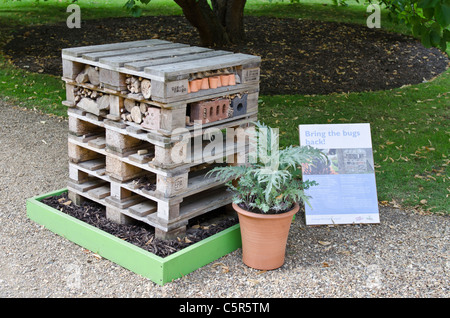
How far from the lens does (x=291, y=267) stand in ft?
15.8

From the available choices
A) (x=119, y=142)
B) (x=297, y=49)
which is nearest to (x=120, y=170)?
(x=119, y=142)

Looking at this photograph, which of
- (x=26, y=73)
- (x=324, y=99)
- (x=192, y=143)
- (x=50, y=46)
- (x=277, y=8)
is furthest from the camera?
(x=277, y=8)

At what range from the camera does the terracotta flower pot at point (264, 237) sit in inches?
180

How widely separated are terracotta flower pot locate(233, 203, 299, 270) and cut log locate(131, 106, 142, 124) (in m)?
1.05

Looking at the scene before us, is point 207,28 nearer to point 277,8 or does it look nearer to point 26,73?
point 26,73

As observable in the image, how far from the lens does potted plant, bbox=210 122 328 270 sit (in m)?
4.55

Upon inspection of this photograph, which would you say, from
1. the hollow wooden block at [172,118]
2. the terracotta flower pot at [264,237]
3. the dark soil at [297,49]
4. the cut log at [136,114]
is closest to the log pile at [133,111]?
the cut log at [136,114]

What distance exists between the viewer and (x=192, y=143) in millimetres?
5195

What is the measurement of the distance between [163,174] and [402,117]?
17.2ft

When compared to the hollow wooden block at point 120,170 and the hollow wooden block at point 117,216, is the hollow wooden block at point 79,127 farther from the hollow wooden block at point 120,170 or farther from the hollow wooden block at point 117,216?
the hollow wooden block at point 117,216

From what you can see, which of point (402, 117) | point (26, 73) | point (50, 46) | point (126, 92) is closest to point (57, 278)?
point (126, 92)

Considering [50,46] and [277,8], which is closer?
[50,46]

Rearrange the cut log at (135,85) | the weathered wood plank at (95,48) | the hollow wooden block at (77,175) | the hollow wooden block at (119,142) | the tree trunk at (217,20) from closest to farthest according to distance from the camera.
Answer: the cut log at (135,85) < the hollow wooden block at (119,142) < the weathered wood plank at (95,48) < the hollow wooden block at (77,175) < the tree trunk at (217,20)

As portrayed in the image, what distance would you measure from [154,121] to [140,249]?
1.02 m
